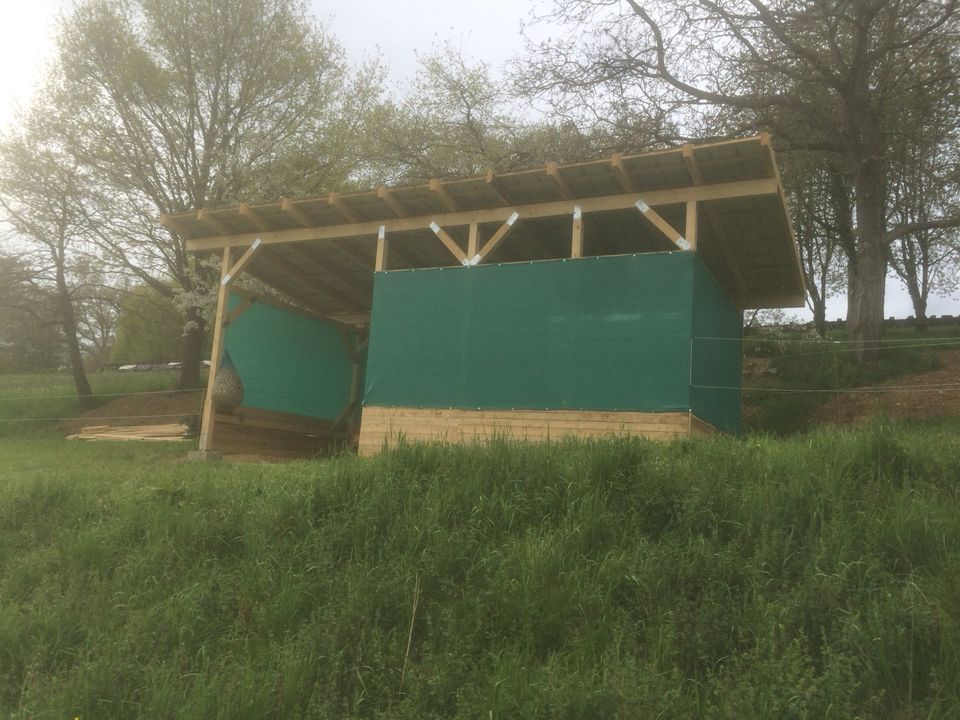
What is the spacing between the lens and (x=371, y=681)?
4328 millimetres

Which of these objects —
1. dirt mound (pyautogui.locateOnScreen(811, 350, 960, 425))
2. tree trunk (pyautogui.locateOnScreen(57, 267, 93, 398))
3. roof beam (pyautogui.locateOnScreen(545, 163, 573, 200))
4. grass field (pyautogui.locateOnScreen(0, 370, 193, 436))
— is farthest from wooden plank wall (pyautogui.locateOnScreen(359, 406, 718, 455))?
tree trunk (pyautogui.locateOnScreen(57, 267, 93, 398))

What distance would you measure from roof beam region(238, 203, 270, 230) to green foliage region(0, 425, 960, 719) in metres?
6.15

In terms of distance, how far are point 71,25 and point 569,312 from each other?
17.0 meters

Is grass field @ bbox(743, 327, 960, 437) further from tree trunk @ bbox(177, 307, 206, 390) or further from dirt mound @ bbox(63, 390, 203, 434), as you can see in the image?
tree trunk @ bbox(177, 307, 206, 390)

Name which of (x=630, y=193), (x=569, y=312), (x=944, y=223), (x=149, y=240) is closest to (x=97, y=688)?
(x=569, y=312)

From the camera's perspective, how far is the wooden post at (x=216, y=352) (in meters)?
12.6

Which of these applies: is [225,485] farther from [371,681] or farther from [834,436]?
[834,436]

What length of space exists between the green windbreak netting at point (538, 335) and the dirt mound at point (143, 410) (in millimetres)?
8868

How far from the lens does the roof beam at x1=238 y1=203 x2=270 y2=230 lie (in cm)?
1192

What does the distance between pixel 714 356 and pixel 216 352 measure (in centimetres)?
773

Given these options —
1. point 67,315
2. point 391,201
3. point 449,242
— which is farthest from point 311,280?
point 67,315

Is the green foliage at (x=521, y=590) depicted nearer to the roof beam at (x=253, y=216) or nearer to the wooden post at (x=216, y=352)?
the wooden post at (x=216, y=352)

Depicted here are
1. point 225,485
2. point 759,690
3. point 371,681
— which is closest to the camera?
point 759,690

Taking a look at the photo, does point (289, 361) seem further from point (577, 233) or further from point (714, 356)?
point (714, 356)
